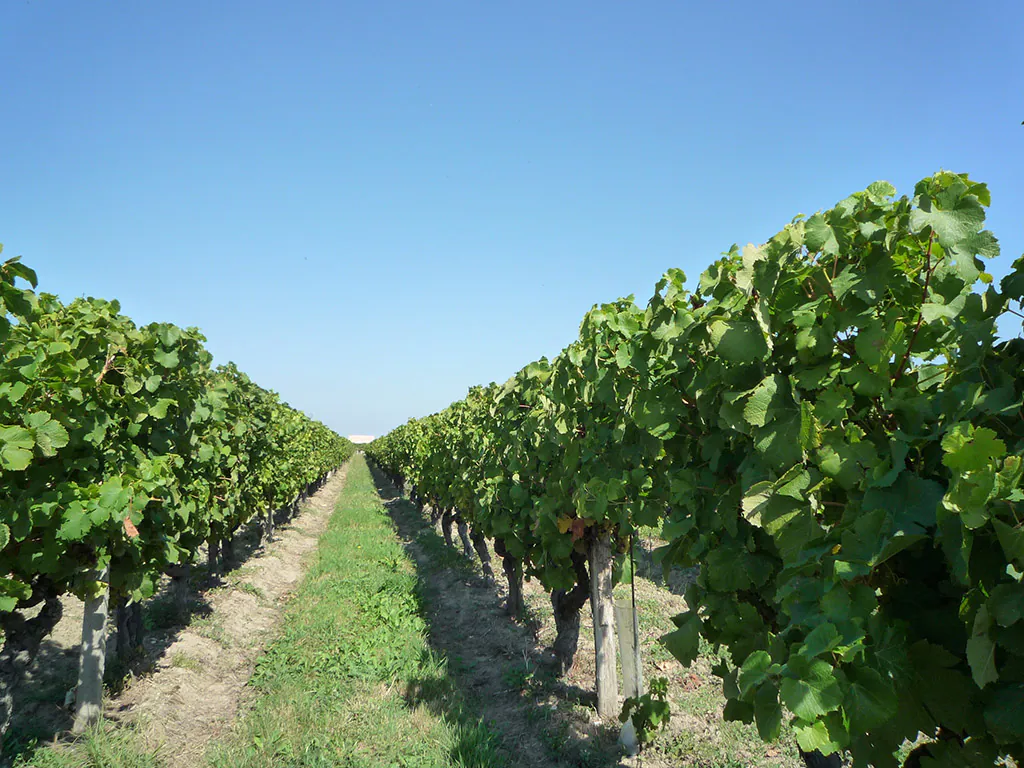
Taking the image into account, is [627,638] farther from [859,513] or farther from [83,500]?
[83,500]

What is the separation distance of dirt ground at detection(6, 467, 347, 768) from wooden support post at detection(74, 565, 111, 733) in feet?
0.81

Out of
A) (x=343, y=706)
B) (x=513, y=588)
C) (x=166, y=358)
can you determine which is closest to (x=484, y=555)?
(x=513, y=588)

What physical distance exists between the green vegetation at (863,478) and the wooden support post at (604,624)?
298 centimetres

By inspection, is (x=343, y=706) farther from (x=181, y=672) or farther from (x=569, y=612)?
(x=569, y=612)

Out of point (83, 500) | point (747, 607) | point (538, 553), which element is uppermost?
point (83, 500)

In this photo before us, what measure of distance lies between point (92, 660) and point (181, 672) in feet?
6.37

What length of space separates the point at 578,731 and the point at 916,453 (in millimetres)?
4799

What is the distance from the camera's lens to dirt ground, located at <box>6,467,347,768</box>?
18.1 feet

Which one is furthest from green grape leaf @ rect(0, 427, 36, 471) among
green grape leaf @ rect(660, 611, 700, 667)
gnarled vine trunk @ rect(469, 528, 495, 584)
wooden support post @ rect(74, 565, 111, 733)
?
gnarled vine trunk @ rect(469, 528, 495, 584)

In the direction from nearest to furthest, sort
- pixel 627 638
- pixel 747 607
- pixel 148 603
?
pixel 747 607 → pixel 627 638 → pixel 148 603

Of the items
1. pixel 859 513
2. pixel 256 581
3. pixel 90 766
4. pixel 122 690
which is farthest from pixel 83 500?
pixel 256 581

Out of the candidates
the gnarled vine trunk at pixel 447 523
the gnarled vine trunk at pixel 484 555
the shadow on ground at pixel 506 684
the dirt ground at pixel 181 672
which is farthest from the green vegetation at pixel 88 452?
the gnarled vine trunk at pixel 447 523

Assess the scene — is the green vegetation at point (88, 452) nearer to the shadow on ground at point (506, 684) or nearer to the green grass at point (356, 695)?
the green grass at point (356, 695)

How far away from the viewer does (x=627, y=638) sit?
512 cm
